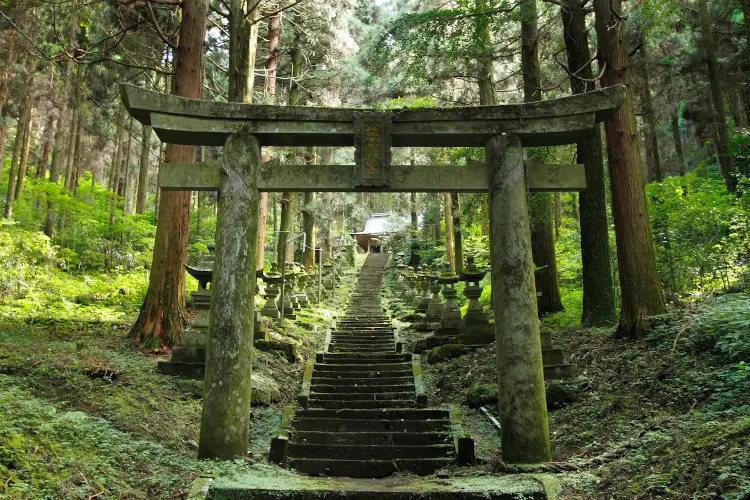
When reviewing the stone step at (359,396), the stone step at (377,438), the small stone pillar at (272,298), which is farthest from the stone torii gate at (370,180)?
the small stone pillar at (272,298)

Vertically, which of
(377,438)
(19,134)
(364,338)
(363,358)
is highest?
(19,134)

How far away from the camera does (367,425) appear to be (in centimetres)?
652

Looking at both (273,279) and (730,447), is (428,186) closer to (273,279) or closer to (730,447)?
(730,447)

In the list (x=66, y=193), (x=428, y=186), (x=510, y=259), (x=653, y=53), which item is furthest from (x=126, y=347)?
(x=653, y=53)

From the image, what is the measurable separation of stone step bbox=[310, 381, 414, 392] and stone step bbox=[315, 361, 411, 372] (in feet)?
3.20

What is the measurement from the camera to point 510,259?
5082 mm

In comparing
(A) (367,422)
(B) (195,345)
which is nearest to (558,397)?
(A) (367,422)

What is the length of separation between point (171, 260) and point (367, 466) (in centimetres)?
489

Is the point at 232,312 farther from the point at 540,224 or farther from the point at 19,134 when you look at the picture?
the point at 19,134

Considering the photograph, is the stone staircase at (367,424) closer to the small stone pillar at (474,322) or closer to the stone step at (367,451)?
the stone step at (367,451)

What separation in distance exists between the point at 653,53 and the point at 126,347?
64.1 ft

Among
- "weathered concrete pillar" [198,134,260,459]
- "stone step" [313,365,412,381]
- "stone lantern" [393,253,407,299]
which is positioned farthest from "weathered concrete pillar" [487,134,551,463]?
"stone lantern" [393,253,407,299]

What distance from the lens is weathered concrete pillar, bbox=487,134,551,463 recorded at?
480 centimetres

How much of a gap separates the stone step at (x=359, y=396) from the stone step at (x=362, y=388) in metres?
0.18
